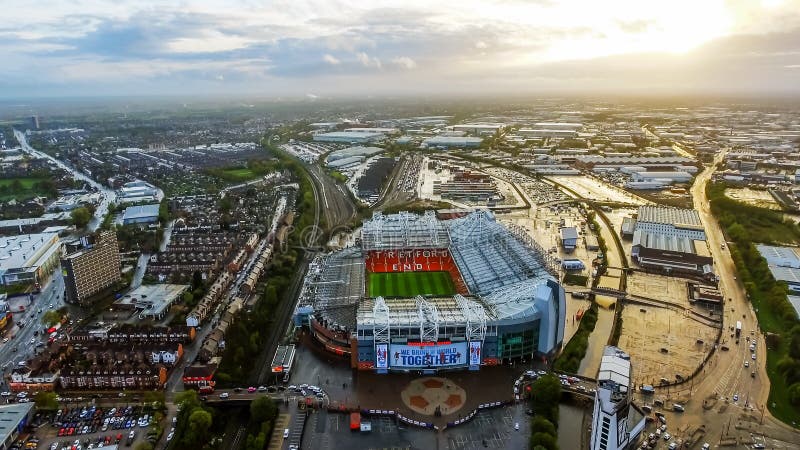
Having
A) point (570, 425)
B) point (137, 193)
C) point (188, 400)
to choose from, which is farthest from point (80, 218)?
point (570, 425)

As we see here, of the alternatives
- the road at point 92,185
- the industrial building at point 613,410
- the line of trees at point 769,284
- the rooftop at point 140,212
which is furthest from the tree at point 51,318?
the line of trees at point 769,284

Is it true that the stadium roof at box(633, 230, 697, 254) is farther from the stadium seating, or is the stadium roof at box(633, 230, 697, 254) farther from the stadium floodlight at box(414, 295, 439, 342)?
the stadium floodlight at box(414, 295, 439, 342)

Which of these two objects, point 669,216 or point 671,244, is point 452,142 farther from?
point 671,244

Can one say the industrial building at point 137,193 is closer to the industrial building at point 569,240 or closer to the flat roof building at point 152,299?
the flat roof building at point 152,299

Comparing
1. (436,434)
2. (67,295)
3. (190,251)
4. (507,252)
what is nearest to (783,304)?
(507,252)

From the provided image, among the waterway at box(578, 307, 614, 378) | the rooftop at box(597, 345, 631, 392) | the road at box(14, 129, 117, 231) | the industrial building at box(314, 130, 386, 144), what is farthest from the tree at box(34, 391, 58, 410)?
the industrial building at box(314, 130, 386, 144)

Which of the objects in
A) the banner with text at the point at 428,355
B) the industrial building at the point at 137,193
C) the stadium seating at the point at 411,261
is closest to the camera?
the banner with text at the point at 428,355
